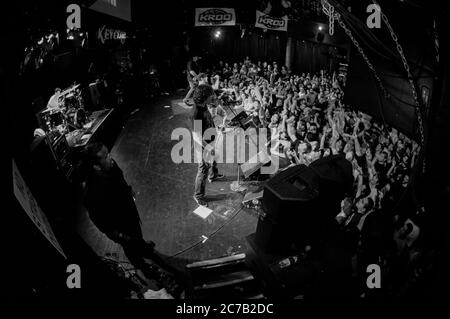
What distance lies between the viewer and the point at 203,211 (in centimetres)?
494

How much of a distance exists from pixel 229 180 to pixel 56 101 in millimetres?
5106

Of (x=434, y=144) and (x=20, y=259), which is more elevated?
(x=434, y=144)

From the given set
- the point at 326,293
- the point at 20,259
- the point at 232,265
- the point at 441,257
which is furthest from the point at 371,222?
the point at 20,259

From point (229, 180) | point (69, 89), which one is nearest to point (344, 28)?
point (229, 180)

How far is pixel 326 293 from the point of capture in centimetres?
290

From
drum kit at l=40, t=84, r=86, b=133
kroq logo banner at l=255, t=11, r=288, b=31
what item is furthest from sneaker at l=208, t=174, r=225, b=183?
kroq logo banner at l=255, t=11, r=288, b=31

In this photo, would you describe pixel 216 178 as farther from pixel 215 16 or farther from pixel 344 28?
pixel 215 16

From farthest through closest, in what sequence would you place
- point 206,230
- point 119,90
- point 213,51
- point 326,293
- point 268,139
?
point 213,51 < point 119,90 < point 268,139 < point 206,230 < point 326,293

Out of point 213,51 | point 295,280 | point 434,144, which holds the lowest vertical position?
point 295,280

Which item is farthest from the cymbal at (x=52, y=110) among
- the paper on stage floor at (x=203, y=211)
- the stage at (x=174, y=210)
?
the paper on stage floor at (x=203, y=211)

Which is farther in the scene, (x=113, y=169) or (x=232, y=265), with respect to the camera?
(x=232, y=265)

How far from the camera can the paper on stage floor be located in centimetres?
484

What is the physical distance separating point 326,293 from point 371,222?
0.98m

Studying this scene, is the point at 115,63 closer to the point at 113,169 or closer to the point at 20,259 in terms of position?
the point at 113,169
